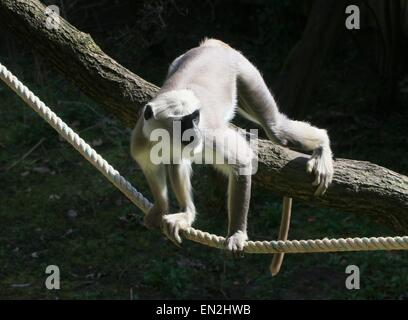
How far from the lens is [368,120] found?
10836 mm

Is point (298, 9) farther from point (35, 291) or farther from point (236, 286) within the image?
point (35, 291)

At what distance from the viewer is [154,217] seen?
524 cm

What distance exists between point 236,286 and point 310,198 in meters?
3.22

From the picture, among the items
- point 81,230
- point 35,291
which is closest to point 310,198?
point 35,291

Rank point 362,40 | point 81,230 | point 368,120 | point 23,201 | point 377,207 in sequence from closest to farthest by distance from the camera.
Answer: point 377,207
point 81,230
point 23,201
point 368,120
point 362,40

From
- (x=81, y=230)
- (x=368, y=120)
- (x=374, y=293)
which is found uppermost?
(x=368, y=120)

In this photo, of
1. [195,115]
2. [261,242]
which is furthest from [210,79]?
[261,242]

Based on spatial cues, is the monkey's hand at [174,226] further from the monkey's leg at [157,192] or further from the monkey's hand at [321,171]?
the monkey's hand at [321,171]

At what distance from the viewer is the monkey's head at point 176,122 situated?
4867 mm

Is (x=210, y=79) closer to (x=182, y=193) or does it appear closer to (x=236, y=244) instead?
(x=182, y=193)

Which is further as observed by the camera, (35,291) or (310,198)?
(35,291)

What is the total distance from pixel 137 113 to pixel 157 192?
716 millimetres

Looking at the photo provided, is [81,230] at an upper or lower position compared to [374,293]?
upper

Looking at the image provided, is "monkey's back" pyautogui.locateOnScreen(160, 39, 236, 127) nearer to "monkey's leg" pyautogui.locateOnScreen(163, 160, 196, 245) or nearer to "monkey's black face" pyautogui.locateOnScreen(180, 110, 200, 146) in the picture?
"monkey's black face" pyautogui.locateOnScreen(180, 110, 200, 146)
